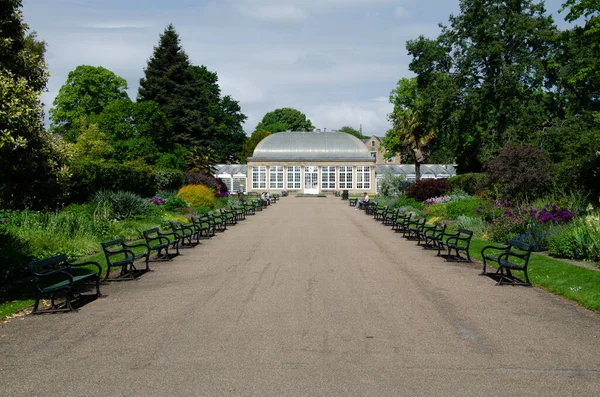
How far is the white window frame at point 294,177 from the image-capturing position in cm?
7419

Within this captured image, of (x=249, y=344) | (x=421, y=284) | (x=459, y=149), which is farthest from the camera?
(x=459, y=149)

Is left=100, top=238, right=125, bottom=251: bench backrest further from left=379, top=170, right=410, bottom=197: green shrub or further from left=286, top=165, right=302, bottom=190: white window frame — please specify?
left=286, top=165, right=302, bottom=190: white window frame

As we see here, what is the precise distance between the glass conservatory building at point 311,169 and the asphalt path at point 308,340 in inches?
2409

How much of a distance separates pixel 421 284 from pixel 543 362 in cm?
478

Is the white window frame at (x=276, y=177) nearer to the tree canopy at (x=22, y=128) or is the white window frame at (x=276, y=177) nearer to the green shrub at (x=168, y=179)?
the green shrub at (x=168, y=179)

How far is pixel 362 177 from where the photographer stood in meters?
73.3

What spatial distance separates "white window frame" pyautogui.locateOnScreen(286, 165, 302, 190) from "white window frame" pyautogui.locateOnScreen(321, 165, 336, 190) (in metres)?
3.01

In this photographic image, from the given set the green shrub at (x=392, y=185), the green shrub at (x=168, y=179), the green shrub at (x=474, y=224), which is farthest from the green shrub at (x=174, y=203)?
the green shrub at (x=392, y=185)

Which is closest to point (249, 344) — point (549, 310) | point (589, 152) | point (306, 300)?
point (306, 300)

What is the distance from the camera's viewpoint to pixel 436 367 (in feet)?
19.1

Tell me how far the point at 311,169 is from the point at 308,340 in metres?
67.4

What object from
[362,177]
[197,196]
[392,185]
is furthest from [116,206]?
[362,177]

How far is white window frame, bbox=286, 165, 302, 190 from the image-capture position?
74188 mm

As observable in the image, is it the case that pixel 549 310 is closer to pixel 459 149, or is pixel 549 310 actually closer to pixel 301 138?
pixel 459 149
